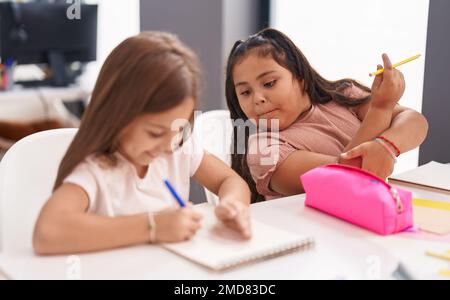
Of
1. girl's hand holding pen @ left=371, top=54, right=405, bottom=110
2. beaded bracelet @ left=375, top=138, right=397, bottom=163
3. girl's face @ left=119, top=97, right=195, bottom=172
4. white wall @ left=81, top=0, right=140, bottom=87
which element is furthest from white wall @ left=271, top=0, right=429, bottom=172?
girl's face @ left=119, top=97, right=195, bottom=172

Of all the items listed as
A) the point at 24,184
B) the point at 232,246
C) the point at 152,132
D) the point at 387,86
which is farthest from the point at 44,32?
the point at 232,246

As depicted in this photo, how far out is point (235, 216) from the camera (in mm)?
950

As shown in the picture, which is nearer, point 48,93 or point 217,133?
point 217,133

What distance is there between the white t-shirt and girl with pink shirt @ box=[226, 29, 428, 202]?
340mm

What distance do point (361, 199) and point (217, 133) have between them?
75 cm

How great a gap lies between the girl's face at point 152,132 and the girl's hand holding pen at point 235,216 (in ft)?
0.50

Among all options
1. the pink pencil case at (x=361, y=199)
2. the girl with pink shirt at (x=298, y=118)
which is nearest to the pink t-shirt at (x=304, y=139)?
the girl with pink shirt at (x=298, y=118)

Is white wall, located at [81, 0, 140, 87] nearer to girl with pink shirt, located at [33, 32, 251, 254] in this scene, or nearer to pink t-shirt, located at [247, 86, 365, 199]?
pink t-shirt, located at [247, 86, 365, 199]

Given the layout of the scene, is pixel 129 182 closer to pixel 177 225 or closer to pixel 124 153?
pixel 124 153

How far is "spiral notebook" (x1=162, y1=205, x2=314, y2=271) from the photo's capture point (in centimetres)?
85

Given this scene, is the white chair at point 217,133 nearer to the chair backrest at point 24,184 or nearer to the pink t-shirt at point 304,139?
the pink t-shirt at point 304,139

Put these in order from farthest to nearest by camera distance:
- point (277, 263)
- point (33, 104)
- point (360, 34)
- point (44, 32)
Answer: point (44, 32)
point (33, 104)
point (360, 34)
point (277, 263)

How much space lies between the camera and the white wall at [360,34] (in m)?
2.09

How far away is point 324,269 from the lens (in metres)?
0.87
